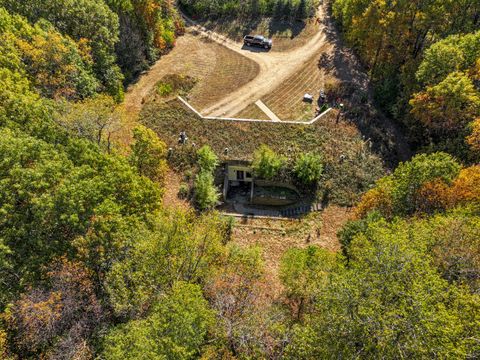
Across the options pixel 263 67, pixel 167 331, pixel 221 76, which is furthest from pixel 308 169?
pixel 167 331

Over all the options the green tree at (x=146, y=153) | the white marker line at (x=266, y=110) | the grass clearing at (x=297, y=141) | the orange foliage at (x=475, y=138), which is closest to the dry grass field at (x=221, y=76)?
the grass clearing at (x=297, y=141)

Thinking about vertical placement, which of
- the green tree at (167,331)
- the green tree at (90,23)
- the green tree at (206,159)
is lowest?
the green tree at (167,331)

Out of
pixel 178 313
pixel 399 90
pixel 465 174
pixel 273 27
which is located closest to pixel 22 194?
pixel 178 313

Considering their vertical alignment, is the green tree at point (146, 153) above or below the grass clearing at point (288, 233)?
above

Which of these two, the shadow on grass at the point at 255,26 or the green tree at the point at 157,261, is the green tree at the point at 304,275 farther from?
the shadow on grass at the point at 255,26

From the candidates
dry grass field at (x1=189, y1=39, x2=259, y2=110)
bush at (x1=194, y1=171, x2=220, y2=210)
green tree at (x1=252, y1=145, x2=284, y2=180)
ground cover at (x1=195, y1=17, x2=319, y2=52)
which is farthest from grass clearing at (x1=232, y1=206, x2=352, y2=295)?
ground cover at (x1=195, y1=17, x2=319, y2=52)

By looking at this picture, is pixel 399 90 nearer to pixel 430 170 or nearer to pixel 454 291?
pixel 430 170

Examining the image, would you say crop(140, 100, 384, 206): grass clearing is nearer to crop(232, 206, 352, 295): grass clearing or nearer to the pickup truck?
crop(232, 206, 352, 295): grass clearing
